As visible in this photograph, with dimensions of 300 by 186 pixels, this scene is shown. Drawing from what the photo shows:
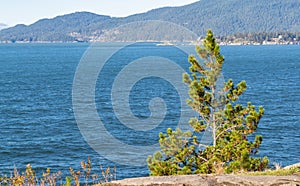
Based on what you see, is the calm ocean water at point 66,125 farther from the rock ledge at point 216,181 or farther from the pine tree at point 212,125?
the rock ledge at point 216,181

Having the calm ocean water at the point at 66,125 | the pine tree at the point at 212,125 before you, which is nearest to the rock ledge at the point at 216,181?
the pine tree at the point at 212,125

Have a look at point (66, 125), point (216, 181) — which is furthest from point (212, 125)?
point (66, 125)

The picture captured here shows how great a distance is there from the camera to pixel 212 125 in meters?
20.8

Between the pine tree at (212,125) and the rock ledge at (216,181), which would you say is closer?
the rock ledge at (216,181)

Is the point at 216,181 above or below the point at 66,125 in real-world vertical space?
above

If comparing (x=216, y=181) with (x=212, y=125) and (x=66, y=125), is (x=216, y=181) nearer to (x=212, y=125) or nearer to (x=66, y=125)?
(x=212, y=125)

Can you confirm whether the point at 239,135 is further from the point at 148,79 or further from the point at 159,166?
the point at 148,79

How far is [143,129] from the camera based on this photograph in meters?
39.6

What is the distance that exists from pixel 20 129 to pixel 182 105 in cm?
1668

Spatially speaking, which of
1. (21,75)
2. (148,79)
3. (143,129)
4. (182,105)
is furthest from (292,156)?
(21,75)

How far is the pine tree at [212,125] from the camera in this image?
18656mm

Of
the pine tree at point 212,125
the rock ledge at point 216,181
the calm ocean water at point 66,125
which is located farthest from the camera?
the calm ocean water at point 66,125

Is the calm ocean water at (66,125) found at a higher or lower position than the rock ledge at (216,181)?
lower

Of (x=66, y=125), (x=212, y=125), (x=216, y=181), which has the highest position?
(x=216, y=181)
